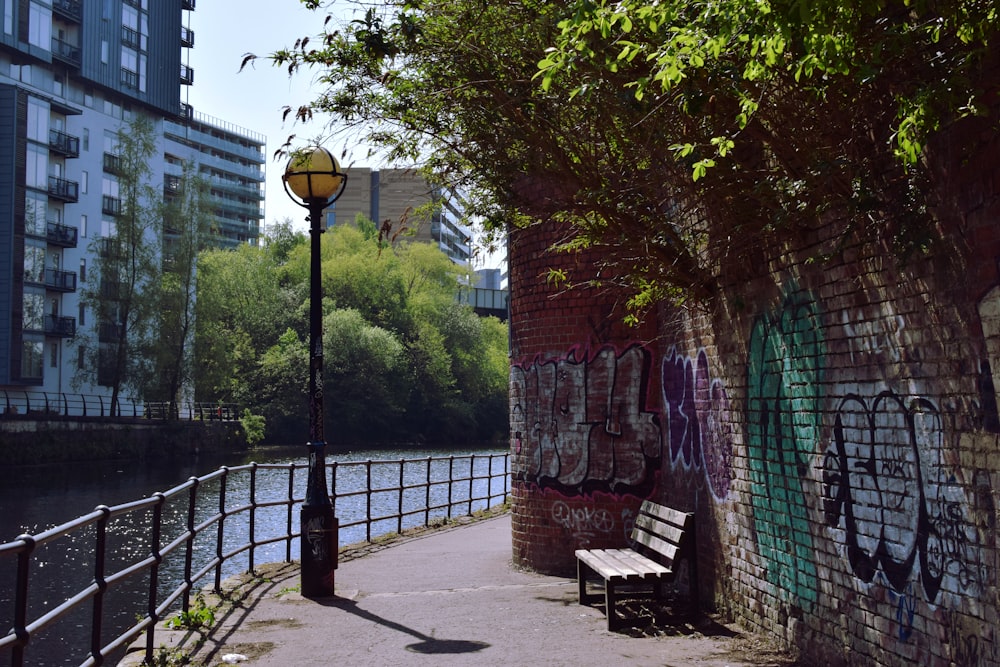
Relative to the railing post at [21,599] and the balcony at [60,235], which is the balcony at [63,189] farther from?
the railing post at [21,599]

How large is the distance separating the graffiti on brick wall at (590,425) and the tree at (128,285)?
42409mm

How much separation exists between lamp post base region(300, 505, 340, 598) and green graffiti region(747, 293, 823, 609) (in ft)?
13.0

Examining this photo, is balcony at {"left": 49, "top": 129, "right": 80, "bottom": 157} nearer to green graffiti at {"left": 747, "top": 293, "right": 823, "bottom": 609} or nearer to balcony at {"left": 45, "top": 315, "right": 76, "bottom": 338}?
balcony at {"left": 45, "top": 315, "right": 76, "bottom": 338}

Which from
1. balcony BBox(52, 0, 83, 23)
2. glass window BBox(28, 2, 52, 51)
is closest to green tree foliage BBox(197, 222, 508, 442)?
glass window BBox(28, 2, 52, 51)

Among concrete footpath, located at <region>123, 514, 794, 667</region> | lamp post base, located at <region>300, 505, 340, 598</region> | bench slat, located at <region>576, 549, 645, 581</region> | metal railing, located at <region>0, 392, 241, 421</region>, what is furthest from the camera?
metal railing, located at <region>0, 392, 241, 421</region>

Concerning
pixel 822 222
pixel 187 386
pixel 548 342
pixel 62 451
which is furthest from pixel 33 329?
pixel 822 222

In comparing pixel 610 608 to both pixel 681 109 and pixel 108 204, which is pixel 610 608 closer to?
pixel 681 109

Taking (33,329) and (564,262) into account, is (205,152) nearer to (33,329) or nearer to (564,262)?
(33,329)

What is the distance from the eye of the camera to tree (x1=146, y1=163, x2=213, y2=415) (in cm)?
5022

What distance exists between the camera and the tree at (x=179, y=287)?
1977 inches

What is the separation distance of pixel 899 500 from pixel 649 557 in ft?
12.7

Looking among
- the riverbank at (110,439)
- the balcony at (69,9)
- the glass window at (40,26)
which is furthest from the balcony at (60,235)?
the riverbank at (110,439)

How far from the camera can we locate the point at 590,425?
409 inches

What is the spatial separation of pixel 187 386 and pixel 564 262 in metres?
44.3
